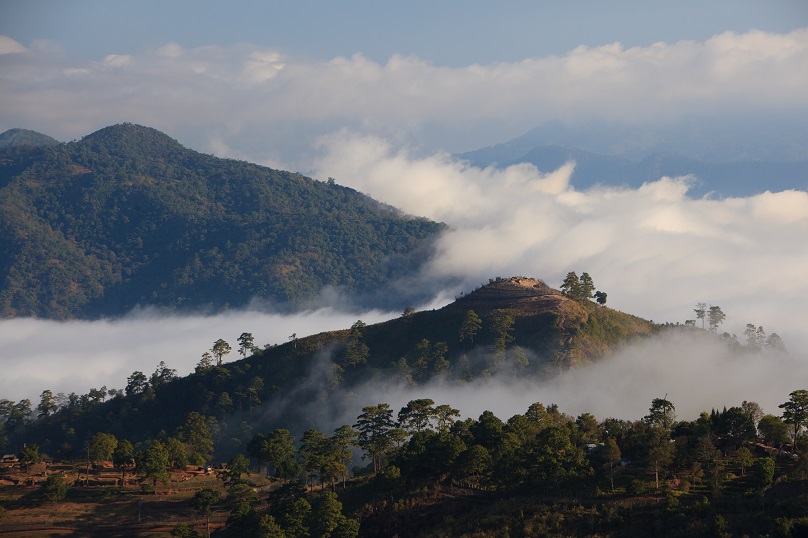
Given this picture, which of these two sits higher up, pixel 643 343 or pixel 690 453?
pixel 643 343

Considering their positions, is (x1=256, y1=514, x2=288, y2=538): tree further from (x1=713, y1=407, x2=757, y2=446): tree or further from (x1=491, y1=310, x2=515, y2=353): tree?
(x1=491, y1=310, x2=515, y2=353): tree

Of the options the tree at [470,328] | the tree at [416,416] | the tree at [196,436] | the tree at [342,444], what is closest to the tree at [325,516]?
the tree at [342,444]

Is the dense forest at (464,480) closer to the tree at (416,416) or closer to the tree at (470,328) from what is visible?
the tree at (416,416)

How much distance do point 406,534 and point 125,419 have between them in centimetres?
10816

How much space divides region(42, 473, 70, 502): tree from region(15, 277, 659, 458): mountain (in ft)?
201

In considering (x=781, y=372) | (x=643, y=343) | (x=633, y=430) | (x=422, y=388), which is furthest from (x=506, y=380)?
(x=633, y=430)

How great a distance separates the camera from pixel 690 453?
310 ft

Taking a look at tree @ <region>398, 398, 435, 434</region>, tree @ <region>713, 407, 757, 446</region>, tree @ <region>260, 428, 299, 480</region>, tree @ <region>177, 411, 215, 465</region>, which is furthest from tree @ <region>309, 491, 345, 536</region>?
tree @ <region>177, 411, 215, 465</region>

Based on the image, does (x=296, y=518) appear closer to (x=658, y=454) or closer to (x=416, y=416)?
(x=416, y=416)

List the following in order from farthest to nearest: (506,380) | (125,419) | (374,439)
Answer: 1. (125,419)
2. (506,380)
3. (374,439)

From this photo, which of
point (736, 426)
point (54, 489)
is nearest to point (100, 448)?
point (54, 489)

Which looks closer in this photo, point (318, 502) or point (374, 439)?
point (318, 502)

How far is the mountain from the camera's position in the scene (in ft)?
585

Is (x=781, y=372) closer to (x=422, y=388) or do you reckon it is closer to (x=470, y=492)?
(x=422, y=388)
